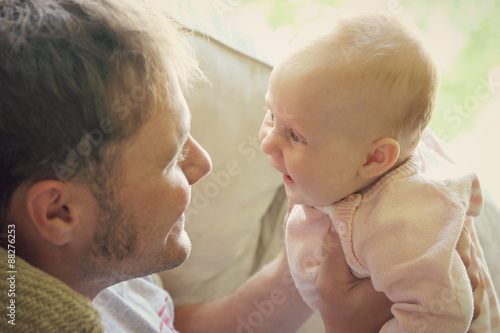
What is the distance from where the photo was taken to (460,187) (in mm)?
919

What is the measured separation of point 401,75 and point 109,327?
0.78 metres

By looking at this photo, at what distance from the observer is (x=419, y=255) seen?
84 cm

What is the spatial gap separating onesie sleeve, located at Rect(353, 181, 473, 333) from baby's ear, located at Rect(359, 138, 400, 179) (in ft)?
0.16

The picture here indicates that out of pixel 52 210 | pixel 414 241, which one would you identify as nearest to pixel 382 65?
pixel 414 241

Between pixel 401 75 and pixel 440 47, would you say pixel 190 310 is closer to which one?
pixel 401 75

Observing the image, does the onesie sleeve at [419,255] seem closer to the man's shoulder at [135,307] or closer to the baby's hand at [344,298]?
the baby's hand at [344,298]

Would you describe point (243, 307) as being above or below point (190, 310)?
above

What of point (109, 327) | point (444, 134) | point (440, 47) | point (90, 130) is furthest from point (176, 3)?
point (444, 134)

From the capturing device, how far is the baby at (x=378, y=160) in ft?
2.60

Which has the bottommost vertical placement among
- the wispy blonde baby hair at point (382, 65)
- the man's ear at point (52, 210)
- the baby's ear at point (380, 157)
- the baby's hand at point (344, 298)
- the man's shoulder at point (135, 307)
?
the man's shoulder at point (135, 307)

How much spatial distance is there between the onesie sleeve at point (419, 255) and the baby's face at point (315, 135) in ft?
0.30

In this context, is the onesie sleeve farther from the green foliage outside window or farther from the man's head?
the green foliage outside window

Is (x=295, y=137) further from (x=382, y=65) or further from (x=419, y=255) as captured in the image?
(x=419, y=255)

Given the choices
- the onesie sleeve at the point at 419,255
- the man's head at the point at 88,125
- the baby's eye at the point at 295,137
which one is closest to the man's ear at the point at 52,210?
the man's head at the point at 88,125
